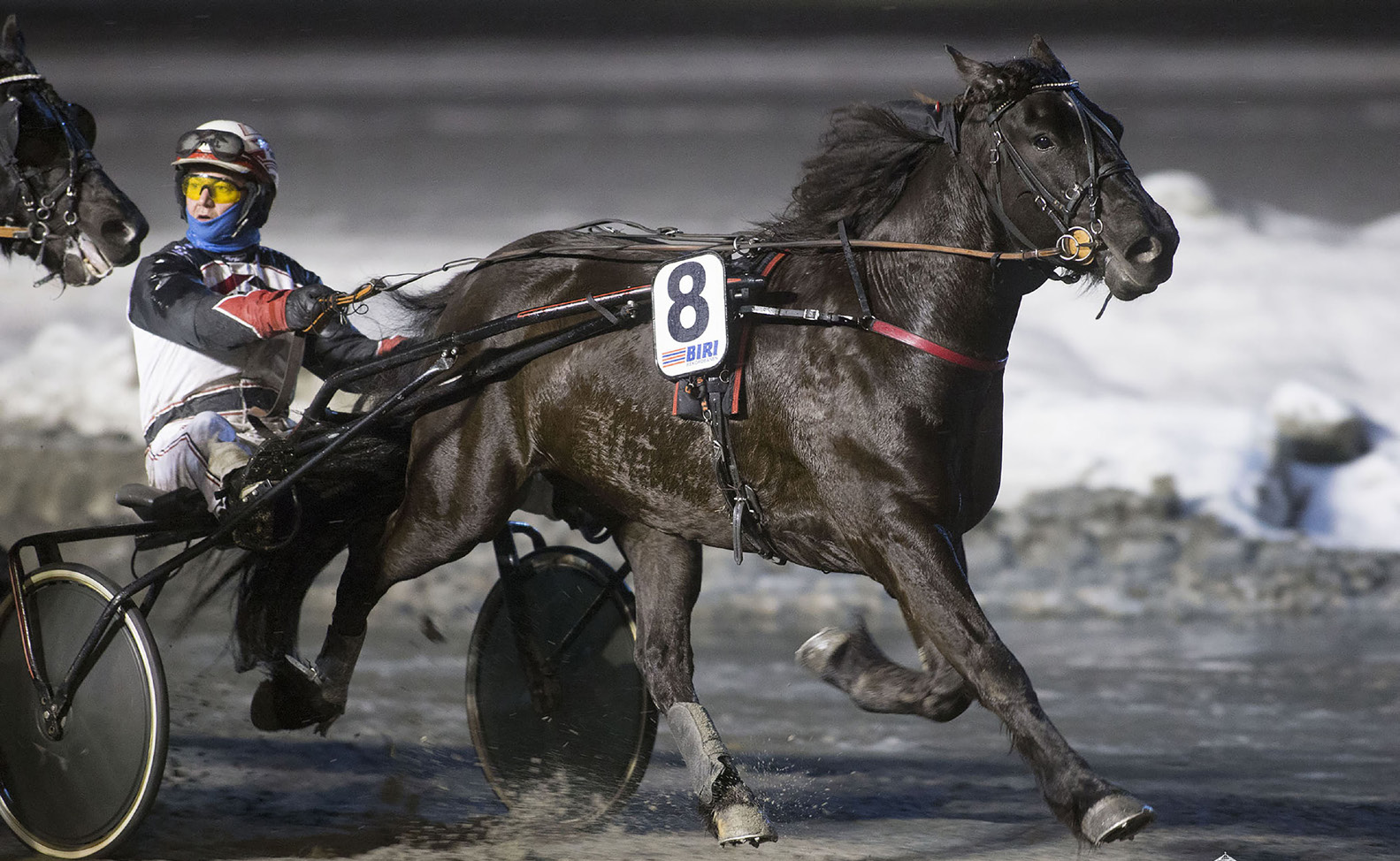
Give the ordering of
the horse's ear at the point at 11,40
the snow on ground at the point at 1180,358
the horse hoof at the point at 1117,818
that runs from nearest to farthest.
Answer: the horse hoof at the point at 1117,818 → the horse's ear at the point at 11,40 → the snow on ground at the point at 1180,358

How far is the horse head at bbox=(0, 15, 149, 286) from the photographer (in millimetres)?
3158

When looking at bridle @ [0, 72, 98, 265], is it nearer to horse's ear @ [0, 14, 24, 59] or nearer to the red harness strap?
horse's ear @ [0, 14, 24, 59]

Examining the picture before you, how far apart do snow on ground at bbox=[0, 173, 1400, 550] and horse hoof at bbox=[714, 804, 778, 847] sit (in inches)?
178

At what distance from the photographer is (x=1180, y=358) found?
7152 mm

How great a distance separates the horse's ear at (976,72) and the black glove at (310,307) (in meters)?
1.42

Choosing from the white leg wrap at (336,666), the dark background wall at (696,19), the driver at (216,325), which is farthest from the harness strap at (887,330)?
the dark background wall at (696,19)

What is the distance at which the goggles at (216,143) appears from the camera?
3064 mm

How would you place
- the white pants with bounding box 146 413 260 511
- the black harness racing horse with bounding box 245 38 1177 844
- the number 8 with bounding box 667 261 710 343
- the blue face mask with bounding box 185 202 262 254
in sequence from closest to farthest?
the black harness racing horse with bounding box 245 38 1177 844, the number 8 with bounding box 667 261 710 343, the white pants with bounding box 146 413 260 511, the blue face mask with bounding box 185 202 262 254

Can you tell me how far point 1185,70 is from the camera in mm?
7078

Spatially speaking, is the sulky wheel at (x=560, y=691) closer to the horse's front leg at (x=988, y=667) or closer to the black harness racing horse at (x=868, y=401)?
the black harness racing horse at (x=868, y=401)

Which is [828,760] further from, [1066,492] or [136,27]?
[136,27]

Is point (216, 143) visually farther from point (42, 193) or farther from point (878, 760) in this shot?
point (878, 760)

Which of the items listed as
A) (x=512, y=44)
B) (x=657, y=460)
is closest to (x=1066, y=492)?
(x=512, y=44)

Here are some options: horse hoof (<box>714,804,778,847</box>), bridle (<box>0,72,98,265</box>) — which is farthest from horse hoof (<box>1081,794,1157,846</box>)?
bridle (<box>0,72,98,265</box>)
